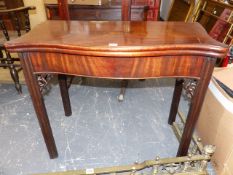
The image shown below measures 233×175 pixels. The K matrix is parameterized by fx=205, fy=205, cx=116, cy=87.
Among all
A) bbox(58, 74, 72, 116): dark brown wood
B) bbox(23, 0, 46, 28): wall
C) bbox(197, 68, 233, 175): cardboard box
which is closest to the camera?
bbox(197, 68, 233, 175): cardboard box

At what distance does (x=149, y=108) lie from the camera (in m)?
1.77

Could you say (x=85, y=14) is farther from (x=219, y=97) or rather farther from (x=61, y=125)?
(x=219, y=97)

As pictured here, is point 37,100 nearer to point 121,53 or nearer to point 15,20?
point 121,53

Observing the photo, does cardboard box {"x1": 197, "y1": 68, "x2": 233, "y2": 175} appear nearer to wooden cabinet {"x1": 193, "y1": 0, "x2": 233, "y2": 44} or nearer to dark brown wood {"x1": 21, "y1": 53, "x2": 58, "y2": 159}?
wooden cabinet {"x1": 193, "y1": 0, "x2": 233, "y2": 44}

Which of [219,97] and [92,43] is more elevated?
[92,43]

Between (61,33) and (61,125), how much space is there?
2.73 ft

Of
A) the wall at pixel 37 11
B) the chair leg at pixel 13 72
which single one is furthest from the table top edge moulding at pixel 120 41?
the wall at pixel 37 11

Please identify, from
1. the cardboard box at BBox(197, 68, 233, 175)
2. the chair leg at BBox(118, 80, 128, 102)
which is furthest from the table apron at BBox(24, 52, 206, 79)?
the chair leg at BBox(118, 80, 128, 102)

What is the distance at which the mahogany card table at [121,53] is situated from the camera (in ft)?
2.69

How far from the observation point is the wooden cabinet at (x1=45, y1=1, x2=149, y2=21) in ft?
5.89

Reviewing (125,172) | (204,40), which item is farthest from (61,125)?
(204,40)

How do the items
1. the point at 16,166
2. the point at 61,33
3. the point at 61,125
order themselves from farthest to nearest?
1. the point at 61,125
2. the point at 16,166
3. the point at 61,33

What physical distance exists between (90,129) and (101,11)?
3.39 ft

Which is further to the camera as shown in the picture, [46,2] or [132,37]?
[46,2]
